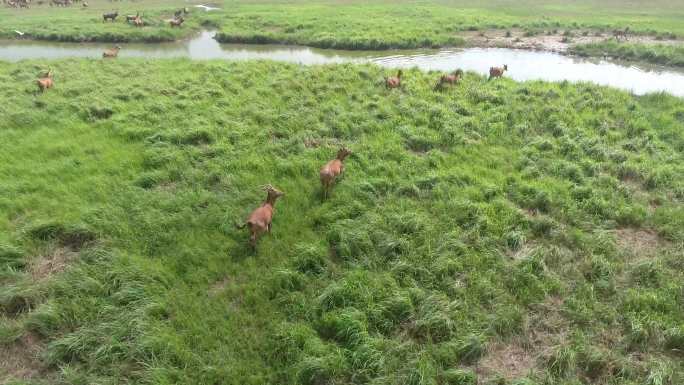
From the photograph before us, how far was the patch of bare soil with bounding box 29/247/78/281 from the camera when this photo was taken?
685cm

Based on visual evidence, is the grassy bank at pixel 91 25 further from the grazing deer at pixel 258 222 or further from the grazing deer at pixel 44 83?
the grazing deer at pixel 258 222

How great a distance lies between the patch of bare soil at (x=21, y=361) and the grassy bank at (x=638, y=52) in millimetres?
24592

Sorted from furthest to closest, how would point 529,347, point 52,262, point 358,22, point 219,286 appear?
point 358,22 → point 52,262 → point 219,286 → point 529,347

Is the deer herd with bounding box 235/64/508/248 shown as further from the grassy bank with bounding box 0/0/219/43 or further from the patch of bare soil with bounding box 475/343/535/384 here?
the grassy bank with bounding box 0/0/219/43

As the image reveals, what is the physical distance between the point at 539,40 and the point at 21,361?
2638cm

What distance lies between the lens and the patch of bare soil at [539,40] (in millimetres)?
22844

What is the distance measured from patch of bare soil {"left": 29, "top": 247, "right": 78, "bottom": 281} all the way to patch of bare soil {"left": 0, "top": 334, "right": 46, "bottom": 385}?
4.13 ft

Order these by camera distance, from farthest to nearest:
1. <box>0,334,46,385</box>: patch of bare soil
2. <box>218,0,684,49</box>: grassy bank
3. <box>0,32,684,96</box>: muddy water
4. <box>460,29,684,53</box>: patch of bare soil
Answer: <box>218,0,684,49</box>: grassy bank < <box>460,29,684,53</box>: patch of bare soil < <box>0,32,684,96</box>: muddy water < <box>0,334,46,385</box>: patch of bare soil

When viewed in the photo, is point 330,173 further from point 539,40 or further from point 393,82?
point 539,40

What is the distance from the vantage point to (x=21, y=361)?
5559 millimetres

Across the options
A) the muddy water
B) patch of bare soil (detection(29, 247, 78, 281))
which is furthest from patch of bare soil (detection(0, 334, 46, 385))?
the muddy water

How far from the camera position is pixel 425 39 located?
77.5 ft

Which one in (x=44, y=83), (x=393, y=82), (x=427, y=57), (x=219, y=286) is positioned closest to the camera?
(x=219, y=286)

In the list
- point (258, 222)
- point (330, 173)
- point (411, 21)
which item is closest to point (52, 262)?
point (258, 222)
